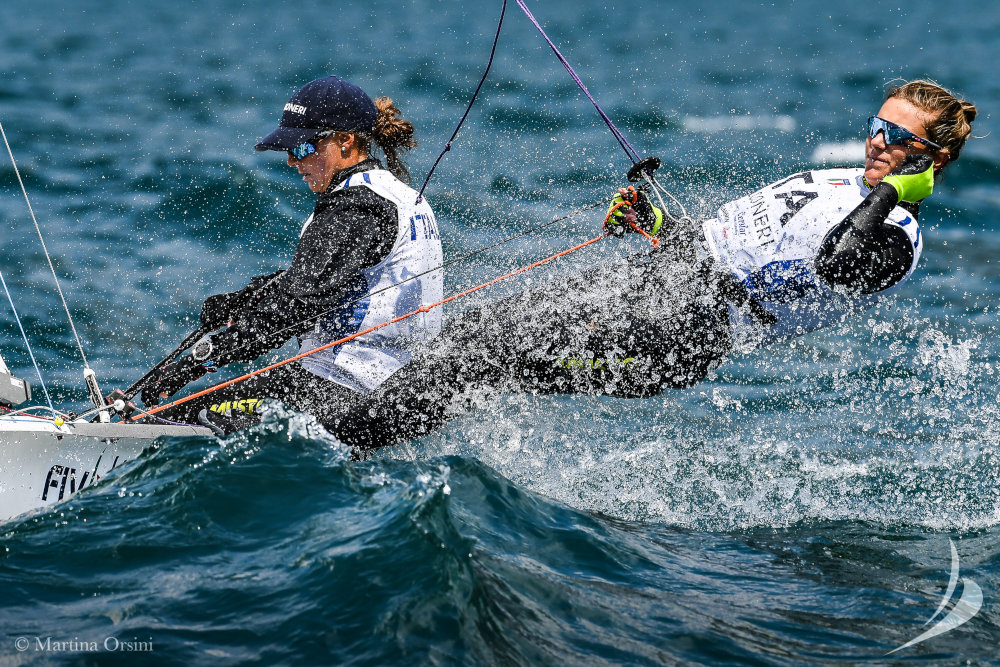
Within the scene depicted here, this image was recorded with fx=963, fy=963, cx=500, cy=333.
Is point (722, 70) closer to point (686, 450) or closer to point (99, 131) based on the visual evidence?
point (99, 131)

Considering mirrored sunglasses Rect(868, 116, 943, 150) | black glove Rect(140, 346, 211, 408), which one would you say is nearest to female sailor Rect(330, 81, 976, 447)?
mirrored sunglasses Rect(868, 116, 943, 150)

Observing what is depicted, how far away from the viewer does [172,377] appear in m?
3.76

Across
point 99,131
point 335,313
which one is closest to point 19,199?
point 99,131

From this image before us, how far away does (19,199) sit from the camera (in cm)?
768

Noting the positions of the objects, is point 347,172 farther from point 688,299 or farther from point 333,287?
point 688,299

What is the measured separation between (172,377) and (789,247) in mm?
2428

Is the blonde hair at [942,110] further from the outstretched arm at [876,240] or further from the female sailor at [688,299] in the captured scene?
the outstretched arm at [876,240]

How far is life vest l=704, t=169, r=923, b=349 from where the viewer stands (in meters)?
3.60

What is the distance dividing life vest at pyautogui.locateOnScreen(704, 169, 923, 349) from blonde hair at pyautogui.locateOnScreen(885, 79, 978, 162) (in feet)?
0.98

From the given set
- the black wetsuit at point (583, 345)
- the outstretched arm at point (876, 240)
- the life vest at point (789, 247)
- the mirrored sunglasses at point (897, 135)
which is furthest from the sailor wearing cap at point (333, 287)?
the mirrored sunglasses at point (897, 135)

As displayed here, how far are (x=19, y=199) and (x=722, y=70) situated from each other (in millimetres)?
8332

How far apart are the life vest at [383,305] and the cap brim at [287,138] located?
0.22m
